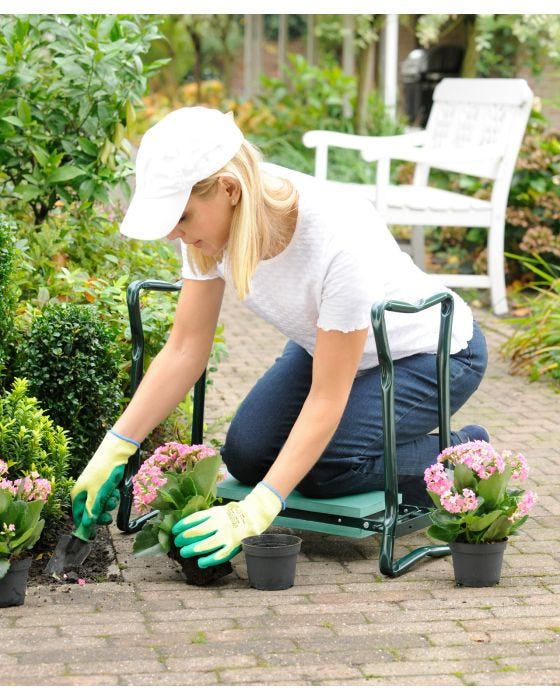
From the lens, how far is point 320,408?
11.3 feet

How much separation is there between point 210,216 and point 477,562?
1294 mm

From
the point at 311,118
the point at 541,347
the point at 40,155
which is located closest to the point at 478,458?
the point at 40,155

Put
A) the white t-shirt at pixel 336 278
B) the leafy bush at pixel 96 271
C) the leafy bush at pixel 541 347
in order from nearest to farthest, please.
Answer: the white t-shirt at pixel 336 278
the leafy bush at pixel 96 271
the leafy bush at pixel 541 347

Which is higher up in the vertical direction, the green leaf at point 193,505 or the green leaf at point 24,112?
the green leaf at point 24,112

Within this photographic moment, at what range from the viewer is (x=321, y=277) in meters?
3.49

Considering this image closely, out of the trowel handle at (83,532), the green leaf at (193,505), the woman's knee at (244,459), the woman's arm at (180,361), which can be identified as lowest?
the trowel handle at (83,532)

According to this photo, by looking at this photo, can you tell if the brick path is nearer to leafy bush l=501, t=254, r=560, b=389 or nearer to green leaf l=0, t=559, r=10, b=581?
green leaf l=0, t=559, r=10, b=581

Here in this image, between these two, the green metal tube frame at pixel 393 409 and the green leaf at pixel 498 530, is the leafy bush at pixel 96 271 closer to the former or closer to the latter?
the green metal tube frame at pixel 393 409

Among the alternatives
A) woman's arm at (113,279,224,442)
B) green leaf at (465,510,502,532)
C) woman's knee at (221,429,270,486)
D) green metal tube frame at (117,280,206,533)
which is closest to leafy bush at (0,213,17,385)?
A: green metal tube frame at (117,280,206,533)

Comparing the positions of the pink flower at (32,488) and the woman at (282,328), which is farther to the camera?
the pink flower at (32,488)

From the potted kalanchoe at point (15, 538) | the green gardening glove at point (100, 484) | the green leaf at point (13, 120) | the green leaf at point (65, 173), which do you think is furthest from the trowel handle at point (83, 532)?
the green leaf at point (13, 120)

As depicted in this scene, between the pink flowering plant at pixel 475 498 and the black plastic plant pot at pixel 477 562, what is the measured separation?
0.03 metres

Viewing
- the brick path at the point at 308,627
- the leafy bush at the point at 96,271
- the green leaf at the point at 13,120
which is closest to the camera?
the brick path at the point at 308,627

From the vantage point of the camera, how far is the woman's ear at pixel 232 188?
10.6ft
